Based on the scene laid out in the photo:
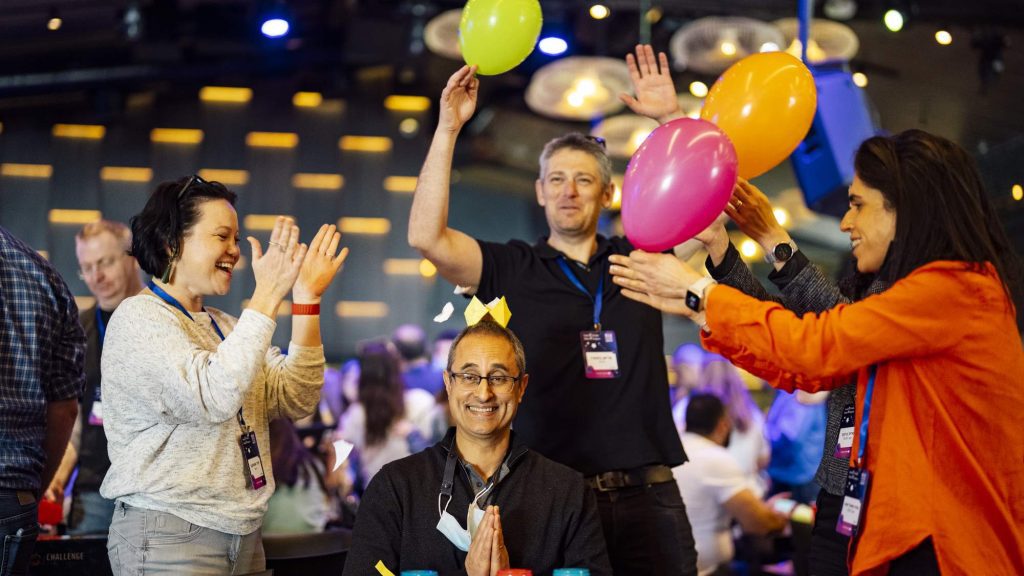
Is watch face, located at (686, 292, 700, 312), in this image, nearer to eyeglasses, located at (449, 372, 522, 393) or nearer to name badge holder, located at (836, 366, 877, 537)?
name badge holder, located at (836, 366, 877, 537)

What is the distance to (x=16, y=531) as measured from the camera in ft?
7.04

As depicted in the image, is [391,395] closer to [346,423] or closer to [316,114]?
[346,423]

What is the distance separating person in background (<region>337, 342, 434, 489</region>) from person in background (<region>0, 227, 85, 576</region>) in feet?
8.21

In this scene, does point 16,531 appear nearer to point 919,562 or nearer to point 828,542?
point 828,542

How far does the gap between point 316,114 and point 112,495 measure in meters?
7.91

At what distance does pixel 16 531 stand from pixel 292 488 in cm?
174

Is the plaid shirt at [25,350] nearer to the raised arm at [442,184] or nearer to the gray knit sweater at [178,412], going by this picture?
the gray knit sweater at [178,412]

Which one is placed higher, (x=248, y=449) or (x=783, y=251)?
(x=783, y=251)

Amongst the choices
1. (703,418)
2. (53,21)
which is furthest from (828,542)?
(53,21)

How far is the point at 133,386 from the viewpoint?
1.97 meters

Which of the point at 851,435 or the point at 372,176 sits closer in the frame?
the point at 851,435

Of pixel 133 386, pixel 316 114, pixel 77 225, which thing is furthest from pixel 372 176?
pixel 133 386

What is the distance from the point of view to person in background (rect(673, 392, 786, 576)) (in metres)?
3.78

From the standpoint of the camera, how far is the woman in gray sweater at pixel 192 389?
76.5 inches
